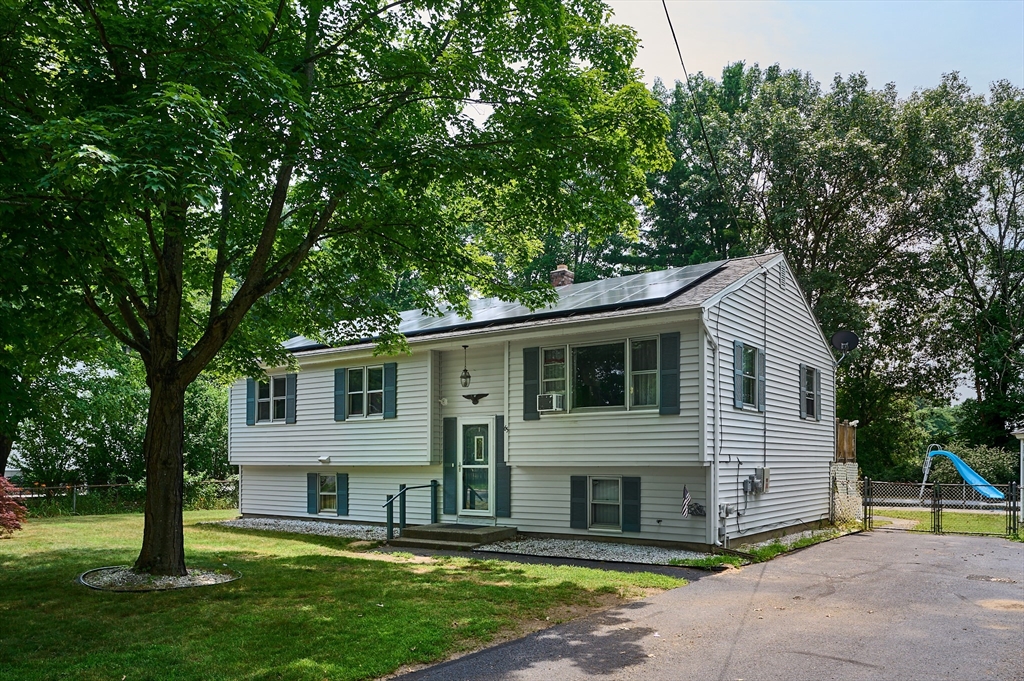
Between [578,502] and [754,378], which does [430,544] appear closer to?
[578,502]

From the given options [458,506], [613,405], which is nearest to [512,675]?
[613,405]

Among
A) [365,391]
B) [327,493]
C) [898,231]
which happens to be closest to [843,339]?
[365,391]

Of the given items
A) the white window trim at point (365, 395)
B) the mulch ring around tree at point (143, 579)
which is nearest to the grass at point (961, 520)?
the white window trim at point (365, 395)

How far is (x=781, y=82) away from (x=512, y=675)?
33.5 m

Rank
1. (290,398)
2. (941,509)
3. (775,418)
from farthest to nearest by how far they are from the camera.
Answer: (941,509), (290,398), (775,418)

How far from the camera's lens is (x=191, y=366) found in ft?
36.2

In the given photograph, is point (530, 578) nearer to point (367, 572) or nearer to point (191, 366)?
point (367, 572)

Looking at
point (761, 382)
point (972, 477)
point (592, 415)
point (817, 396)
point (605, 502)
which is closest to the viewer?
point (592, 415)

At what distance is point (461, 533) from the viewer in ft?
49.4

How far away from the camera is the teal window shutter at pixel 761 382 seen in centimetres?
1591

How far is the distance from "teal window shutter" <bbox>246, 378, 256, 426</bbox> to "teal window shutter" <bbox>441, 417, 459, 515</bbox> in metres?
6.45

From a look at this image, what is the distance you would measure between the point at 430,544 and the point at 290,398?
7132mm

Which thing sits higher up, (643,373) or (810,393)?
(643,373)

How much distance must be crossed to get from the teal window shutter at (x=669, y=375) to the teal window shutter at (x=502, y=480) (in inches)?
148
